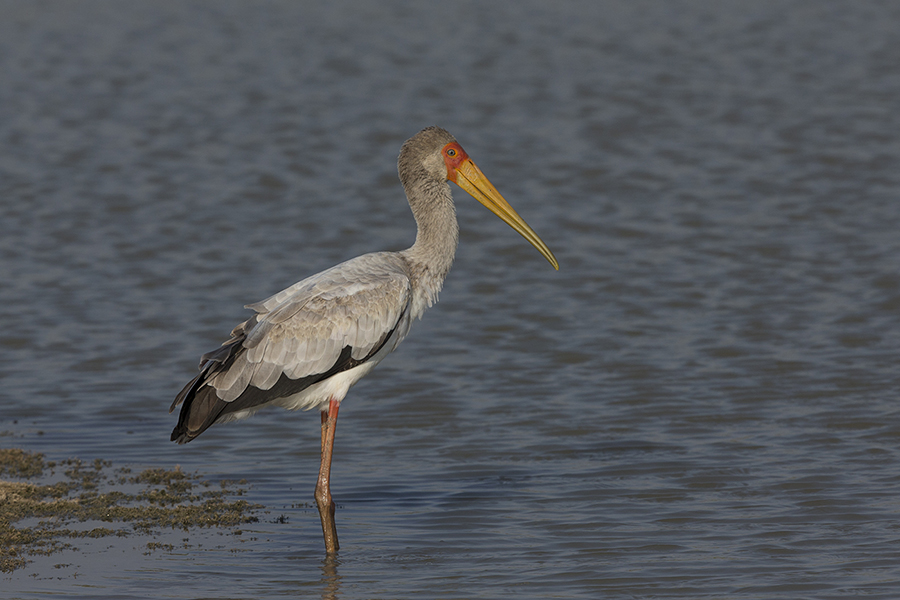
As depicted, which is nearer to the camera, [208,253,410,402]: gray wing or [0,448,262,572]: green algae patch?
[0,448,262,572]: green algae patch

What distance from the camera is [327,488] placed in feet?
25.2

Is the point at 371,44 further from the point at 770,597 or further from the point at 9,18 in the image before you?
the point at 770,597

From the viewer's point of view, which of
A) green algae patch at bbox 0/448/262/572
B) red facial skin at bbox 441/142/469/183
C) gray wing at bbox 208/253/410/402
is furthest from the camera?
red facial skin at bbox 441/142/469/183

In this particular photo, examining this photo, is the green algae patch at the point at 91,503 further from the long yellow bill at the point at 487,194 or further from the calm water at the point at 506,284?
the long yellow bill at the point at 487,194

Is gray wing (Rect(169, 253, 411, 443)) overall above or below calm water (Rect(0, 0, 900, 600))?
above

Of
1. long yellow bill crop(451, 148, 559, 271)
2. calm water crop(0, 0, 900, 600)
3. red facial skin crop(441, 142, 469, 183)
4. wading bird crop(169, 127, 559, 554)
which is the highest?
red facial skin crop(441, 142, 469, 183)

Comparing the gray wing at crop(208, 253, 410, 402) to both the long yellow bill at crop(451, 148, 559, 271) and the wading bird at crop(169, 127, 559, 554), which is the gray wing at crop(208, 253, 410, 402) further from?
the long yellow bill at crop(451, 148, 559, 271)

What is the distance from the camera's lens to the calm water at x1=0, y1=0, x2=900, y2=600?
7535 millimetres

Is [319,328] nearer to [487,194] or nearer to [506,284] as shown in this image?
[487,194]

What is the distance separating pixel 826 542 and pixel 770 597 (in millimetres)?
871

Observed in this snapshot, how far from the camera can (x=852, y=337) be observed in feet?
37.2

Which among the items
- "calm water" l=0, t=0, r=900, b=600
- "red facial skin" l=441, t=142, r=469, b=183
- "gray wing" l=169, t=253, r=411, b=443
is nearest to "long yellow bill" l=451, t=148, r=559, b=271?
"red facial skin" l=441, t=142, r=469, b=183

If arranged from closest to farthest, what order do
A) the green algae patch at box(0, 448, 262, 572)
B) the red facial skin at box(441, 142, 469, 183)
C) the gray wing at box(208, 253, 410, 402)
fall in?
the green algae patch at box(0, 448, 262, 572), the gray wing at box(208, 253, 410, 402), the red facial skin at box(441, 142, 469, 183)

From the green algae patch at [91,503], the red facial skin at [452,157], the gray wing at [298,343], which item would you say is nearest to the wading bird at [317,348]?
the gray wing at [298,343]
